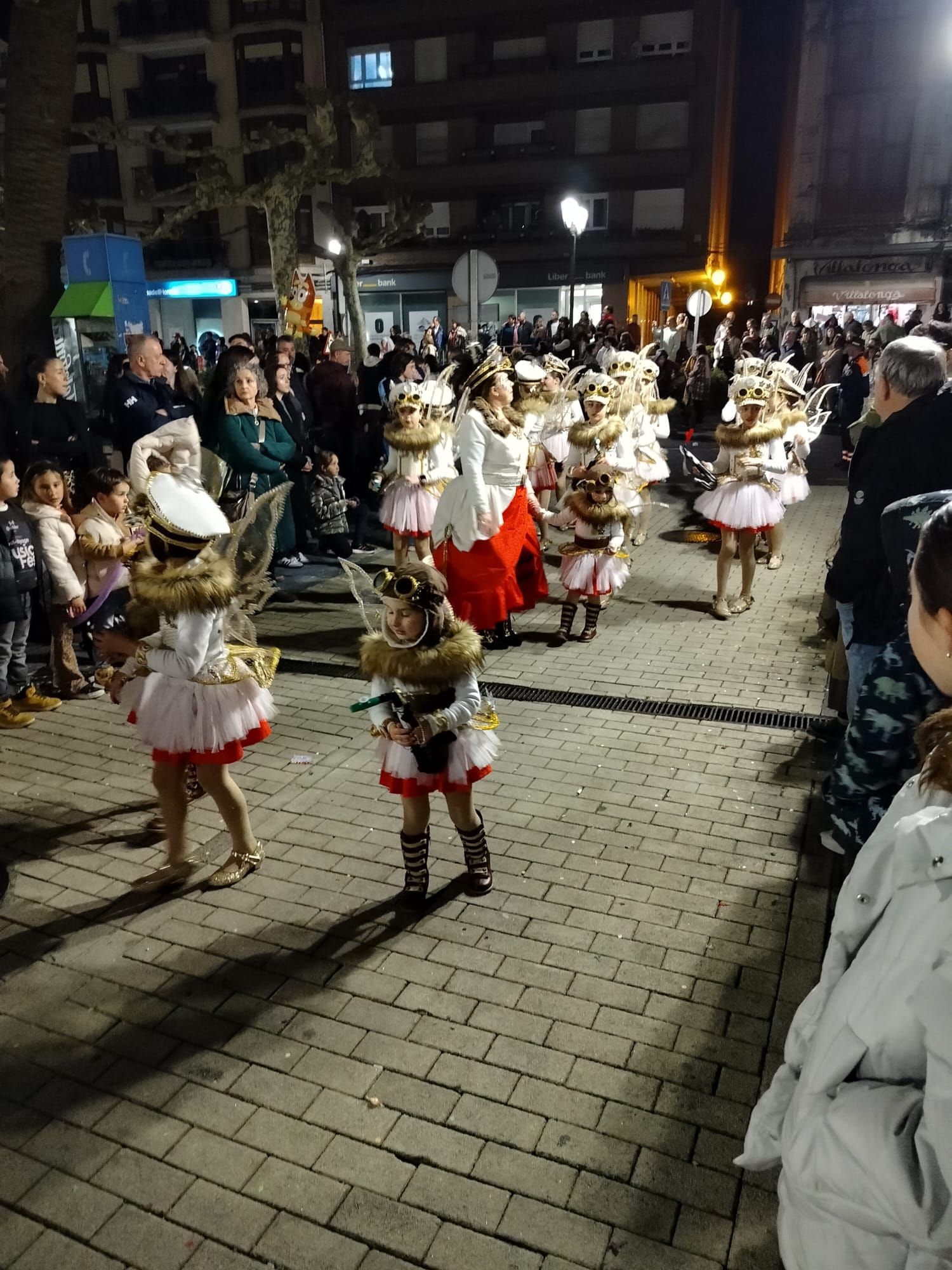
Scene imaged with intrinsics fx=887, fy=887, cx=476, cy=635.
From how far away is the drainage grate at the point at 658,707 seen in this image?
6062mm

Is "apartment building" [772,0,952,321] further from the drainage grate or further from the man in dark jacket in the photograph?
the drainage grate

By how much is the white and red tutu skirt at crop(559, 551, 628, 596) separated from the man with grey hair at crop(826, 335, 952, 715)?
3092 millimetres

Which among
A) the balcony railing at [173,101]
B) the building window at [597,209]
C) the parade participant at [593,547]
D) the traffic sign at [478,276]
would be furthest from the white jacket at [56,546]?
the balcony railing at [173,101]

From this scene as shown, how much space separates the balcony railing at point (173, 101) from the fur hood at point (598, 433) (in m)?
38.2

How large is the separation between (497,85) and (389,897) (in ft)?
130

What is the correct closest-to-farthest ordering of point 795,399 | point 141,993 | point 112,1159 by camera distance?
point 112,1159 → point 141,993 → point 795,399

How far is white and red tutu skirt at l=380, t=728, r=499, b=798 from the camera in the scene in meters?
3.89

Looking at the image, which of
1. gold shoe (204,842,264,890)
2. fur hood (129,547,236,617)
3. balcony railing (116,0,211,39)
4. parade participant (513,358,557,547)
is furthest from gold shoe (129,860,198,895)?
balcony railing (116,0,211,39)

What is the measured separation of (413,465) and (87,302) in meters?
4.57

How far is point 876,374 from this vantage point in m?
4.57

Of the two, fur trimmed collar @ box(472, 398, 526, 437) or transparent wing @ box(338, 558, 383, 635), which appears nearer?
transparent wing @ box(338, 558, 383, 635)

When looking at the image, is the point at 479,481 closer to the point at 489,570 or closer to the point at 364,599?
the point at 489,570

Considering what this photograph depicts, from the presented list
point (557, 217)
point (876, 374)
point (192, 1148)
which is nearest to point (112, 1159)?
point (192, 1148)

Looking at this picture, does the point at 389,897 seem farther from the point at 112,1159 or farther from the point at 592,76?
the point at 592,76
